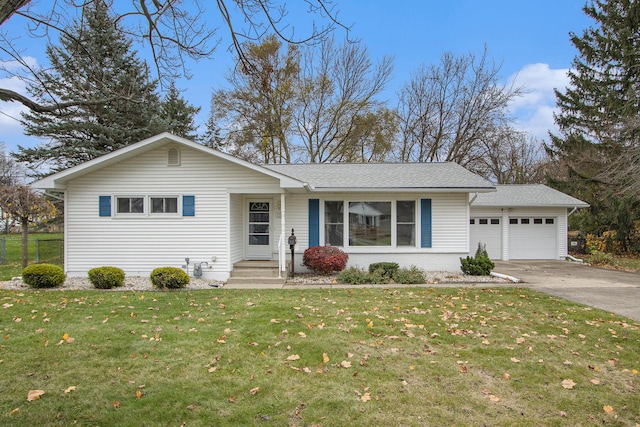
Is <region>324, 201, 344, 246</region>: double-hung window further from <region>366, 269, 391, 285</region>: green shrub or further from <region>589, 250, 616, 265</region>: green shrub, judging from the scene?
<region>589, 250, 616, 265</region>: green shrub

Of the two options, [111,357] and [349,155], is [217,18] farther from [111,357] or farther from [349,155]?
[349,155]

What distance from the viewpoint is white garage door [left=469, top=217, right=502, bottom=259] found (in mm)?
16641

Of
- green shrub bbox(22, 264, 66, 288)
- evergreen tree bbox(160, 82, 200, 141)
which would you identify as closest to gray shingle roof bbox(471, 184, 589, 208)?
green shrub bbox(22, 264, 66, 288)

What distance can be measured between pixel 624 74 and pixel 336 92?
1548 cm

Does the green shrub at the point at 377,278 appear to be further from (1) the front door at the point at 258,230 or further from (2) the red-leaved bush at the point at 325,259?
(1) the front door at the point at 258,230

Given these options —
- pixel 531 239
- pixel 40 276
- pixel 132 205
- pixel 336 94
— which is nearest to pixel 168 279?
pixel 132 205

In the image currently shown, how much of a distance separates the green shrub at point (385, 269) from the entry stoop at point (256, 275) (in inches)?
103

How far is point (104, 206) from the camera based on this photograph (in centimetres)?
1062

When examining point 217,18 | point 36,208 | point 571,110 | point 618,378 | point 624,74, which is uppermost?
point 624,74

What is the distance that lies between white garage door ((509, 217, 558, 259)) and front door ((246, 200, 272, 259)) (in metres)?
11.3

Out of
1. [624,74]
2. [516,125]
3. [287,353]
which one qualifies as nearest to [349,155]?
[516,125]

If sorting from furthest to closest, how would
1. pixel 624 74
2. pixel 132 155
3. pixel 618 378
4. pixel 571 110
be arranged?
pixel 571 110, pixel 624 74, pixel 132 155, pixel 618 378

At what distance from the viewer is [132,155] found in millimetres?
10477

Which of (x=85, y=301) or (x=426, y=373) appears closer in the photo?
(x=426, y=373)
